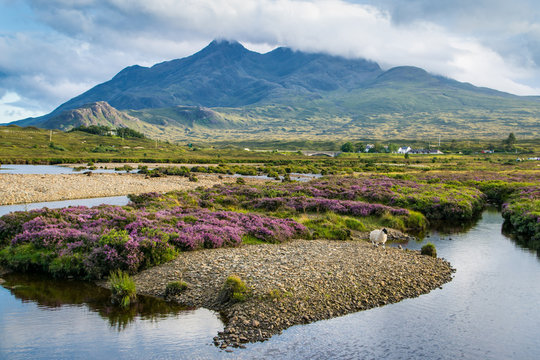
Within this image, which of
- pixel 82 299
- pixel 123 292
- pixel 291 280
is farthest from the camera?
pixel 291 280

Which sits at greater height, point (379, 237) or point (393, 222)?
point (379, 237)

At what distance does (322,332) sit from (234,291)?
4059 mm

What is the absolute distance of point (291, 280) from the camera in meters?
18.9

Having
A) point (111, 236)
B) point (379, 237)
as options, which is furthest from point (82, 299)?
point (379, 237)

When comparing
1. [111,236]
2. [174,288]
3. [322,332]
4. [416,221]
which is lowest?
[322,332]

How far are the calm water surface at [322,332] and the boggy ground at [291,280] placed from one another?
60 cm

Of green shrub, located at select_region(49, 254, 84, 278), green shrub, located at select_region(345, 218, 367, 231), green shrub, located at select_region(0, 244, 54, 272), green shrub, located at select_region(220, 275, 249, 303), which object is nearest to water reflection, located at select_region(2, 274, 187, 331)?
green shrub, located at select_region(49, 254, 84, 278)

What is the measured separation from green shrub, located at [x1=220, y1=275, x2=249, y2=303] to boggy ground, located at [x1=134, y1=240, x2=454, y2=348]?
25 cm

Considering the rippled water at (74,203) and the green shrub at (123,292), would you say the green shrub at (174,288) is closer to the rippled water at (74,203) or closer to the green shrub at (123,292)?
the green shrub at (123,292)

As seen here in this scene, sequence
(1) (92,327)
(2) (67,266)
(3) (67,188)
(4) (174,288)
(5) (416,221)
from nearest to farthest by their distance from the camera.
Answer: (1) (92,327) → (4) (174,288) → (2) (67,266) → (5) (416,221) → (3) (67,188)

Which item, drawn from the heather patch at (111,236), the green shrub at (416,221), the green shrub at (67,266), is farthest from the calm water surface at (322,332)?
the green shrub at (416,221)

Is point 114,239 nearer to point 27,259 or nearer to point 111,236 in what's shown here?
point 111,236

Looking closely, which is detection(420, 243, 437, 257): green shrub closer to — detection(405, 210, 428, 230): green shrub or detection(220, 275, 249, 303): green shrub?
detection(405, 210, 428, 230): green shrub

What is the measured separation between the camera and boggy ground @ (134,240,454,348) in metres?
16.3
